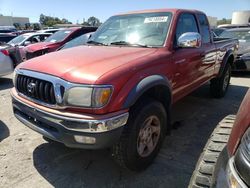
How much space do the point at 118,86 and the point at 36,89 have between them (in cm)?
93

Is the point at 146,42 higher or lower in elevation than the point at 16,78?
higher

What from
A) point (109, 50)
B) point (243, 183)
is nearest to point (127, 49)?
point (109, 50)

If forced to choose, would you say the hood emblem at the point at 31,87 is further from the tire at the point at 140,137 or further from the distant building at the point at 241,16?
the distant building at the point at 241,16

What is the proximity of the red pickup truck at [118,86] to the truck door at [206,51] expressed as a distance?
39 cm

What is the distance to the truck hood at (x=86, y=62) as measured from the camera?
8.42 feet

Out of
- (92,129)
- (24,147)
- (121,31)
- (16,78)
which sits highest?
(121,31)

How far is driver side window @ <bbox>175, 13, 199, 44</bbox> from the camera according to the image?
12.4 ft

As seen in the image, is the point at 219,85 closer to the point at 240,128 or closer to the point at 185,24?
the point at 185,24

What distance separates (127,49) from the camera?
11.2 ft

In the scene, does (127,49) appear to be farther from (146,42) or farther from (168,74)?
(168,74)

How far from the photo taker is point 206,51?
4660 mm

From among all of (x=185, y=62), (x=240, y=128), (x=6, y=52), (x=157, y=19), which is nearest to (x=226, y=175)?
(x=240, y=128)

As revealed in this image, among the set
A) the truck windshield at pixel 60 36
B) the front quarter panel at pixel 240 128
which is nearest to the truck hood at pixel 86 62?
the front quarter panel at pixel 240 128

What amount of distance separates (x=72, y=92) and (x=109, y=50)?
3.81 ft
